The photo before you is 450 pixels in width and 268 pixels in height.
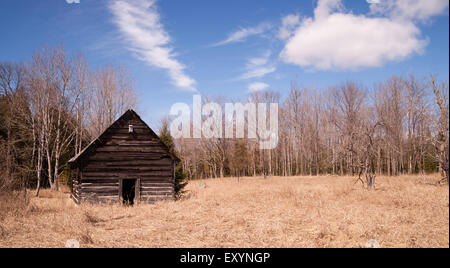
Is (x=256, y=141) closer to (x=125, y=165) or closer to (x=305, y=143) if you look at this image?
(x=305, y=143)

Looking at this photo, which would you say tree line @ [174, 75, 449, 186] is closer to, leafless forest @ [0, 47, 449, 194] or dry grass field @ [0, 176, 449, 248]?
leafless forest @ [0, 47, 449, 194]

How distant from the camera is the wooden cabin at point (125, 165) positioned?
55.8 ft

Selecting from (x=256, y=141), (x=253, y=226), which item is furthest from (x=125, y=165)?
(x=256, y=141)

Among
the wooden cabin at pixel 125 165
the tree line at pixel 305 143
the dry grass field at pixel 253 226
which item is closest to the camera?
the dry grass field at pixel 253 226

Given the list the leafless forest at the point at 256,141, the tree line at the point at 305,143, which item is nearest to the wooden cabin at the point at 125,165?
the leafless forest at the point at 256,141

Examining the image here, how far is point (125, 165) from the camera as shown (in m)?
17.5

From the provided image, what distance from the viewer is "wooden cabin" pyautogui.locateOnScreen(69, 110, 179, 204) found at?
670 inches

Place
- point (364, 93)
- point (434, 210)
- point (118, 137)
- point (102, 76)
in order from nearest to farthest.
A: point (434, 210), point (118, 137), point (102, 76), point (364, 93)

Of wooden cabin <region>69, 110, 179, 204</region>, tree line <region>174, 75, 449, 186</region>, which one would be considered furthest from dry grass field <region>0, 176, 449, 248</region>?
tree line <region>174, 75, 449, 186</region>

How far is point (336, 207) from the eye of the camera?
12688 mm

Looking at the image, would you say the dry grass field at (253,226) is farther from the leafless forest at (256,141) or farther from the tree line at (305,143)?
the tree line at (305,143)

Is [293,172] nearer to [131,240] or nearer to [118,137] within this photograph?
[118,137]
